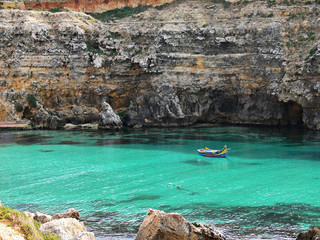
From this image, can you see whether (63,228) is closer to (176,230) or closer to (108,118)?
(176,230)

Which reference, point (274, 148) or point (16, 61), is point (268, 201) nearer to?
point (274, 148)

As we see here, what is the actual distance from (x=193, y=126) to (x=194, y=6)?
23.6 m

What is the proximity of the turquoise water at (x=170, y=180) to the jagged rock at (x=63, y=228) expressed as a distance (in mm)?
2885

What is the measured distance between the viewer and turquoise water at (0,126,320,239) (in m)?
22.5

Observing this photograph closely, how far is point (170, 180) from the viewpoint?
103ft

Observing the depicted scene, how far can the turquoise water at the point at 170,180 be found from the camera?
22.5 meters

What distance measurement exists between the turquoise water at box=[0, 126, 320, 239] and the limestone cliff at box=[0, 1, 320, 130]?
1082cm

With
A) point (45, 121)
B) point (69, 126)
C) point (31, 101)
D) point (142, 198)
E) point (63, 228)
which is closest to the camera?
point (63, 228)

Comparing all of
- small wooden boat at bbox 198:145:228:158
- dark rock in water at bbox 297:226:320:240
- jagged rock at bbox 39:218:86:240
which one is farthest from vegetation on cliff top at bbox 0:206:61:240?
small wooden boat at bbox 198:145:228:158

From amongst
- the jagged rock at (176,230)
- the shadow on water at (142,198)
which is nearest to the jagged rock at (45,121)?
the shadow on water at (142,198)

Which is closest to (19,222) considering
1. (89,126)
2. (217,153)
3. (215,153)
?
(215,153)

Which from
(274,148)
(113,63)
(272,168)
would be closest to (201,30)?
(113,63)

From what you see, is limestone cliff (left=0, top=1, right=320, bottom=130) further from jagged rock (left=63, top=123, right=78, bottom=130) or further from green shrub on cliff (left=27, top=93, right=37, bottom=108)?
jagged rock (left=63, top=123, right=78, bottom=130)

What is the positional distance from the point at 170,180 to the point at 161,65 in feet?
123
